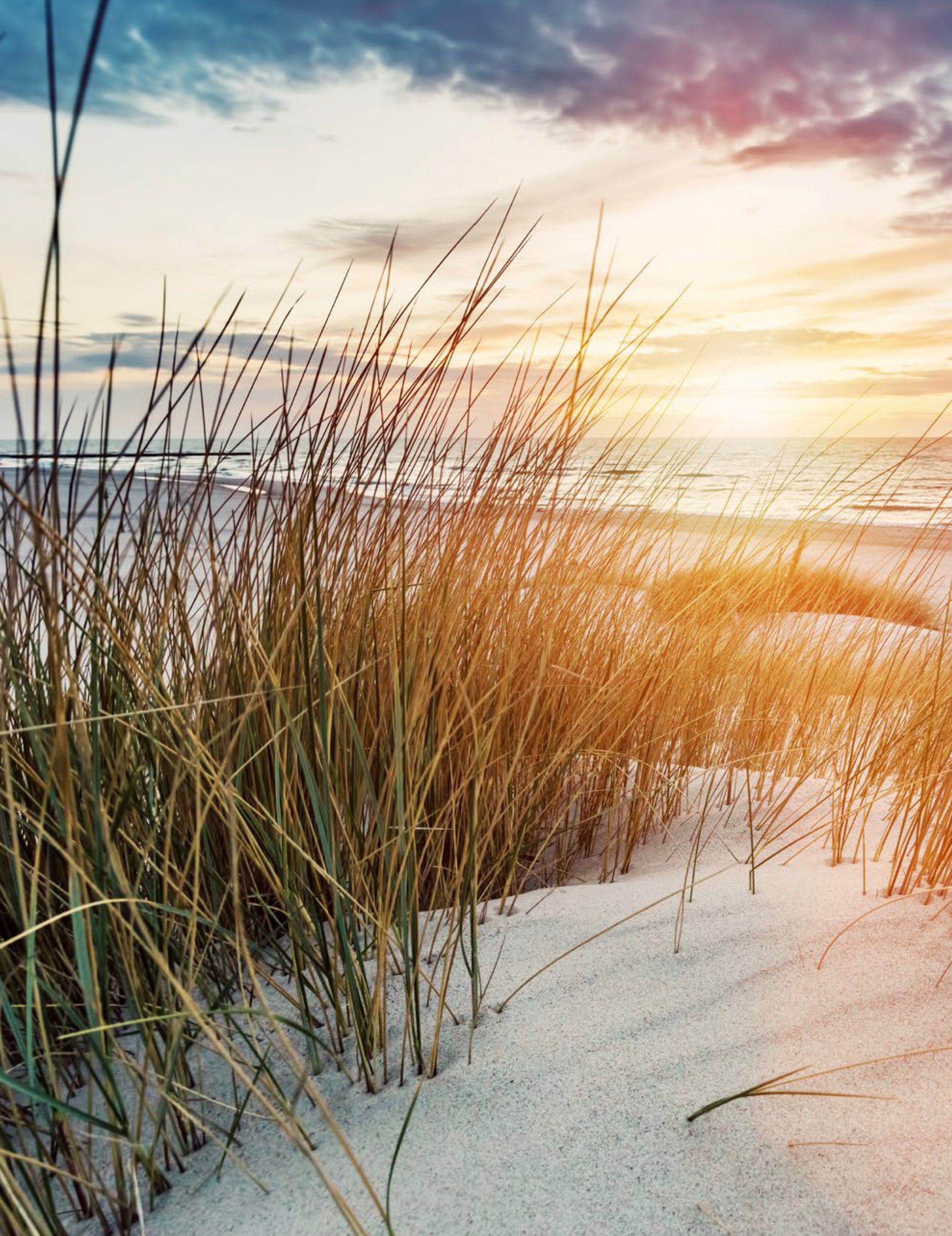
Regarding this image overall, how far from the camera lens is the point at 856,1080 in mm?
1097

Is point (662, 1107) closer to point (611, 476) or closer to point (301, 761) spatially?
point (301, 761)

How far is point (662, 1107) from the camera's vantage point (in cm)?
106

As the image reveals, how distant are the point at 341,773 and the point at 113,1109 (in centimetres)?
48

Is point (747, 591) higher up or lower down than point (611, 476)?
lower down

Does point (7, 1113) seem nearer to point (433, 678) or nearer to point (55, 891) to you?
point (55, 891)

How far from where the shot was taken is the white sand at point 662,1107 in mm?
955

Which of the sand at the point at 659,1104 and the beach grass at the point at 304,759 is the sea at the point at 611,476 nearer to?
the beach grass at the point at 304,759

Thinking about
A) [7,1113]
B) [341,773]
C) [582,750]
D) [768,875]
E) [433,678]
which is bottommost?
[7,1113]

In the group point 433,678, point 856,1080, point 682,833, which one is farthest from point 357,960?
point 682,833

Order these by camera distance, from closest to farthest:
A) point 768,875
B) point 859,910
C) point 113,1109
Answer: point 113,1109
point 859,910
point 768,875

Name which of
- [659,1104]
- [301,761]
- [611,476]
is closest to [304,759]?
[301,761]

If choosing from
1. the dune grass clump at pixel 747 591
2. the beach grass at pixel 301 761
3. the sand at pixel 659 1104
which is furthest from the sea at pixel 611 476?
the sand at pixel 659 1104

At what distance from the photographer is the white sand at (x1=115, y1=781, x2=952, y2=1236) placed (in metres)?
0.96

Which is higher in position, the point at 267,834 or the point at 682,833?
the point at 267,834
